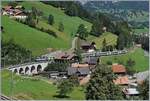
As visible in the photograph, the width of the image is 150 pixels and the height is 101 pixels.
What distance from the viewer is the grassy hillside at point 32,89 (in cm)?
3209

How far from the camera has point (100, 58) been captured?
200ft

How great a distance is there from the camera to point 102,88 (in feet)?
86.9

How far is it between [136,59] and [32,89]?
102 feet

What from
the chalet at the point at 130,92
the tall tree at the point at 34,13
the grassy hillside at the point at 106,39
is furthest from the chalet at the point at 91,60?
the chalet at the point at 130,92

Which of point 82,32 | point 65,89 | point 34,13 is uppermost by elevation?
point 34,13

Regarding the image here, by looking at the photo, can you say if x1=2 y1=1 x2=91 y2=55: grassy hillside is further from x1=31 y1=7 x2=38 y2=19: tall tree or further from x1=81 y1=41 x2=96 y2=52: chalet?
x1=81 y1=41 x2=96 y2=52: chalet

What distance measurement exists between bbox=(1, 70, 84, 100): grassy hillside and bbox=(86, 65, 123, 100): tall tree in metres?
5.11

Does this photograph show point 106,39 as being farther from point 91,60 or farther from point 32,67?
point 32,67

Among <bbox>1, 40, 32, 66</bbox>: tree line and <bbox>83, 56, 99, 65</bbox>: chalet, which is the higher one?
<bbox>1, 40, 32, 66</bbox>: tree line

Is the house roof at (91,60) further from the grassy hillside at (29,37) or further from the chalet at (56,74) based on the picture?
the grassy hillside at (29,37)

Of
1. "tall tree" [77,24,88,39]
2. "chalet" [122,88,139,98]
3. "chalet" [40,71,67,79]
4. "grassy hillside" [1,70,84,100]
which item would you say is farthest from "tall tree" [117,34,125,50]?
"chalet" [122,88,139,98]

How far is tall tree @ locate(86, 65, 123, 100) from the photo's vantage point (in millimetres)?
26312

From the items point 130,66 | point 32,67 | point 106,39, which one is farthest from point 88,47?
point 32,67

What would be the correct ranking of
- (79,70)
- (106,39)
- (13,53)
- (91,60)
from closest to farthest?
(79,70) → (13,53) → (91,60) → (106,39)
